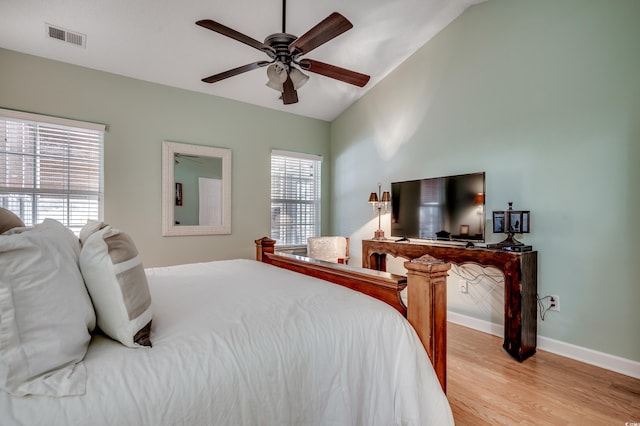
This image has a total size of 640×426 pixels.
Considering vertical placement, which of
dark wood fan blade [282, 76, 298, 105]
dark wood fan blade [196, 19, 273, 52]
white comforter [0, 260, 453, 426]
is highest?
dark wood fan blade [196, 19, 273, 52]

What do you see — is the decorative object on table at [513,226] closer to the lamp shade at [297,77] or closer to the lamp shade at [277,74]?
the lamp shade at [297,77]

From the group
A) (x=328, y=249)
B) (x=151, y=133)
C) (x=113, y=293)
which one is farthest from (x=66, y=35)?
(x=328, y=249)

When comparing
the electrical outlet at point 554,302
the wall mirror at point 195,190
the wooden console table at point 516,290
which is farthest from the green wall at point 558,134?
the wall mirror at point 195,190

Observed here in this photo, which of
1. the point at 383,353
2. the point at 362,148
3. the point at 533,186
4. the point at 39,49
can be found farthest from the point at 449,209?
the point at 39,49

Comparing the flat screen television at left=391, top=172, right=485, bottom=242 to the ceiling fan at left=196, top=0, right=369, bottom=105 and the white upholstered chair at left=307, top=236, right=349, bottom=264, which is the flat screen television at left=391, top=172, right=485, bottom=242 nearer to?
the white upholstered chair at left=307, top=236, right=349, bottom=264

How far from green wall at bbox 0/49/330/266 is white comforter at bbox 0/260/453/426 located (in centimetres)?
225

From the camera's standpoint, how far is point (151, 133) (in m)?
3.62

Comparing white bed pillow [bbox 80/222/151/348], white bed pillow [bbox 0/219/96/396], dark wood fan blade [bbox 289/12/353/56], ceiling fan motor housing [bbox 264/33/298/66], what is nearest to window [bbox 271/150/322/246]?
ceiling fan motor housing [bbox 264/33/298/66]

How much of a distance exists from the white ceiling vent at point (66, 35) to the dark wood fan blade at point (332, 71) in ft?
6.81

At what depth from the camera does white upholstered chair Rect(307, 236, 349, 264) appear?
14.0ft

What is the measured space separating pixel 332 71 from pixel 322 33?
1.91 ft

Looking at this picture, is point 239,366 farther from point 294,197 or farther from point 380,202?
point 294,197

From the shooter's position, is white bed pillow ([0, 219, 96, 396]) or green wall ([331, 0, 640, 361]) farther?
A: green wall ([331, 0, 640, 361])

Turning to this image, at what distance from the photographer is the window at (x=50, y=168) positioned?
9.70ft
